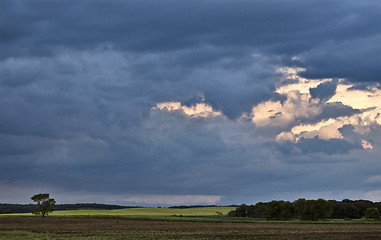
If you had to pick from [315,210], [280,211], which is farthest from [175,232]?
[315,210]

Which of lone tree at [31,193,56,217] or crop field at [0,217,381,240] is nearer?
crop field at [0,217,381,240]

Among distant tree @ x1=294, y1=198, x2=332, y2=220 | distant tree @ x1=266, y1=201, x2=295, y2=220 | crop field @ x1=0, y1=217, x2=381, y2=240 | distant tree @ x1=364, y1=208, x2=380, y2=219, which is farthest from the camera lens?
distant tree @ x1=364, y1=208, x2=380, y2=219

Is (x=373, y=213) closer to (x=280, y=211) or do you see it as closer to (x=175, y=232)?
(x=280, y=211)

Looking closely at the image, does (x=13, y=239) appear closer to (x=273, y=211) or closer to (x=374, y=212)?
(x=273, y=211)

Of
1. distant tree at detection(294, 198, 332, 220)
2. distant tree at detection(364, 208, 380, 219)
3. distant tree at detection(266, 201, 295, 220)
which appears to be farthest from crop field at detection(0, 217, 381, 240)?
distant tree at detection(364, 208, 380, 219)

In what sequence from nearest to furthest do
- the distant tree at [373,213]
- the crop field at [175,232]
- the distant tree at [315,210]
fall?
the crop field at [175,232], the distant tree at [315,210], the distant tree at [373,213]

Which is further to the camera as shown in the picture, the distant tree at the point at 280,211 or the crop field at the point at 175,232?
the distant tree at the point at 280,211

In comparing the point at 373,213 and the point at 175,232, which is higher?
the point at 373,213

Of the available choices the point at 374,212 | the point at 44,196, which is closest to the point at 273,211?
the point at 374,212

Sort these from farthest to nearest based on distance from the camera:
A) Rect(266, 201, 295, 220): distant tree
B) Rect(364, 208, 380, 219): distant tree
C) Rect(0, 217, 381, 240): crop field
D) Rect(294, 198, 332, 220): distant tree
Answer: Rect(364, 208, 380, 219): distant tree < Rect(266, 201, 295, 220): distant tree < Rect(294, 198, 332, 220): distant tree < Rect(0, 217, 381, 240): crop field

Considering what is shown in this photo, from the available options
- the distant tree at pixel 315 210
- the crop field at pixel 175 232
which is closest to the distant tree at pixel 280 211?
the distant tree at pixel 315 210

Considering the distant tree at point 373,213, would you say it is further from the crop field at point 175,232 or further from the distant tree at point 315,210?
the crop field at point 175,232

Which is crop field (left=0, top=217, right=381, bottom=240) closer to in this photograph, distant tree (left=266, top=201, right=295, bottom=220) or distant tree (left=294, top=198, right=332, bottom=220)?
distant tree (left=294, top=198, right=332, bottom=220)

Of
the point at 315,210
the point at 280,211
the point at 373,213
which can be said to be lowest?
the point at 373,213
